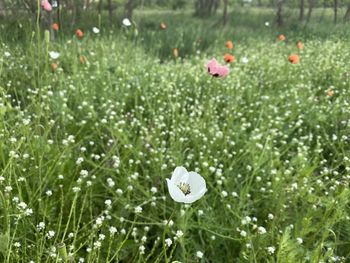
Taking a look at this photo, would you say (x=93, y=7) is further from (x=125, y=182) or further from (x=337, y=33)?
(x=125, y=182)

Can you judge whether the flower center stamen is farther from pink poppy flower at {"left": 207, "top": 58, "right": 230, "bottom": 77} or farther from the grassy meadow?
pink poppy flower at {"left": 207, "top": 58, "right": 230, "bottom": 77}

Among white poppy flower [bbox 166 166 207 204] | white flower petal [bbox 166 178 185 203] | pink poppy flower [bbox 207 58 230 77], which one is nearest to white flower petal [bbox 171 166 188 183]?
white poppy flower [bbox 166 166 207 204]

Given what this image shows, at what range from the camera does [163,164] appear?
2.40 m

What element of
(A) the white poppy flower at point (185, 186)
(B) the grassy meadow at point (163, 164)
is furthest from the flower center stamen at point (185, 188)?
(B) the grassy meadow at point (163, 164)

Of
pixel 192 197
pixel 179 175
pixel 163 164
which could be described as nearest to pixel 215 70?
pixel 163 164

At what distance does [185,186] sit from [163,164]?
3.41 feet

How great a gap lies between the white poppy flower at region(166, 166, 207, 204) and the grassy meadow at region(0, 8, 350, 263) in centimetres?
14

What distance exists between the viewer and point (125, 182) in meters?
2.26

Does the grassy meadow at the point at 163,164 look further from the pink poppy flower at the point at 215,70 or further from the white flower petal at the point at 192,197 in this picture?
the pink poppy flower at the point at 215,70

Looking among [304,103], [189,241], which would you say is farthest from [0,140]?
[304,103]

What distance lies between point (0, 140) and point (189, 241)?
1.03 meters

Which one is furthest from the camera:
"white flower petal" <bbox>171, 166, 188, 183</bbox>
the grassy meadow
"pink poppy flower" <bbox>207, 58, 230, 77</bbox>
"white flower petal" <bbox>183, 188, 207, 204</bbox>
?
"pink poppy flower" <bbox>207, 58, 230, 77</bbox>

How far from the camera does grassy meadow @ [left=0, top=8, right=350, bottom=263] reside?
6.03 ft

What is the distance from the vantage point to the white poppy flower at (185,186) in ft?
4.10
